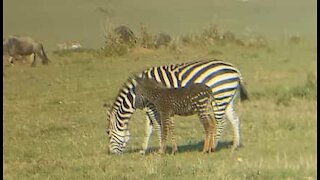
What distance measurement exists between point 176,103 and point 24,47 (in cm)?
223

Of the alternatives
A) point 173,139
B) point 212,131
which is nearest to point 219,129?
point 212,131

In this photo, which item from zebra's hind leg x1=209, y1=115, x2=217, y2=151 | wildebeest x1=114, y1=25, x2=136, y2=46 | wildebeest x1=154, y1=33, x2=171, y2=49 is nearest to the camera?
Answer: zebra's hind leg x1=209, y1=115, x2=217, y2=151

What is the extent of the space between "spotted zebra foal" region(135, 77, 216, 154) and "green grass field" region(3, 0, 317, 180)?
7.7 inches

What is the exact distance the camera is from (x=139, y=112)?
628cm

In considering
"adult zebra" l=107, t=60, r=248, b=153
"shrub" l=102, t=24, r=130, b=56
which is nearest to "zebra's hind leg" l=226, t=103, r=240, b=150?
"adult zebra" l=107, t=60, r=248, b=153

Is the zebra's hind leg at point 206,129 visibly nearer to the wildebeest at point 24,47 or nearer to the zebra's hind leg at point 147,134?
the zebra's hind leg at point 147,134

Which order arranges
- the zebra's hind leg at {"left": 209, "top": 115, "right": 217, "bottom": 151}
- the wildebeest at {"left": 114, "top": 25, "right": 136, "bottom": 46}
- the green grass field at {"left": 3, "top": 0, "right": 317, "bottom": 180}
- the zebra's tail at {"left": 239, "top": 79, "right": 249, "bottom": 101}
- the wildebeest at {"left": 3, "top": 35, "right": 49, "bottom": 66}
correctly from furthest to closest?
the wildebeest at {"left": 3, "top": 35, "right": 49, "bottom": 66}, the wildebeest at {"left": 114, "top": 25, "right": 136, "bottom": 46}, the zebra's tail at {"left": 239, "top": 79, "right": 249, "bottom": 101}, the zebra's hind leg at {"left": 209, "top": 115, "right": 217, "bottom": 151}, the green grass field at {"left": 3, "top": 0, "right": 317, "bottom": 180}

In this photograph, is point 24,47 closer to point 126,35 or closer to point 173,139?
point 126,35

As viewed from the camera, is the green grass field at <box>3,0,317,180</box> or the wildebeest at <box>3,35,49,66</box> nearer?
the green grass field at <box>3,0,317,180</box>

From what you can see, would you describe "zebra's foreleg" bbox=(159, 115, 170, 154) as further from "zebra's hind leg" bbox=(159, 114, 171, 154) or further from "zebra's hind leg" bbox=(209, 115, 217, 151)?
"zebra's hind leg" bbox=(209, 115, 217, 151)

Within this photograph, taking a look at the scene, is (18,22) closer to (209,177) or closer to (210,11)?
(210,11)

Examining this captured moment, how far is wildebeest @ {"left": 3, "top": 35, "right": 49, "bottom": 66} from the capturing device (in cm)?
680

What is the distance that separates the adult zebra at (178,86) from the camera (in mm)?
6047

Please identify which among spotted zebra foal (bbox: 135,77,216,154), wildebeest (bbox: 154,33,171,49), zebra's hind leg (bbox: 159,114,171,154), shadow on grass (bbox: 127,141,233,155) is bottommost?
shadow on grass (bbox: 127,141,233,155)
